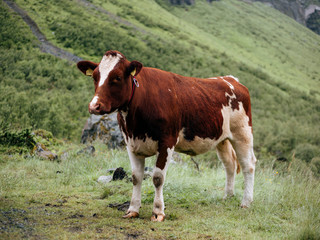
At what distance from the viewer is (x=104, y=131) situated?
1224cm

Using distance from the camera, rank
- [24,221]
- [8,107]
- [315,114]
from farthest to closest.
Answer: [315,114] < [8,107] < [24,221]

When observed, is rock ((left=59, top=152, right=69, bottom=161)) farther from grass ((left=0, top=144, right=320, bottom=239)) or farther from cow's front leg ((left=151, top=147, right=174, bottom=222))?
cow's front leg ((left=151, top=147, right=174, bottom=222))

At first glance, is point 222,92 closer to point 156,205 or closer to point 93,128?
point 156,205

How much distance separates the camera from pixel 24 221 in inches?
168

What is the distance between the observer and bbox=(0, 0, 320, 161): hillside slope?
19125 mm

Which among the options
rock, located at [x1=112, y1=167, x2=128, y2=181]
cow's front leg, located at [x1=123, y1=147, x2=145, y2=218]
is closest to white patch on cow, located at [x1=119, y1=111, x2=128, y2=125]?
cow's front leg, located at [x1=123, y1=147, x2=145, y2=218]

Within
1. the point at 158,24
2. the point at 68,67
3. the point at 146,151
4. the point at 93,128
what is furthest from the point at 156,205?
the point at 158,24

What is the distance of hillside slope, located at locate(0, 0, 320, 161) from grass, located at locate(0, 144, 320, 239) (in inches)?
345

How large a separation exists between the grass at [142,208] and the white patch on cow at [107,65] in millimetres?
1981

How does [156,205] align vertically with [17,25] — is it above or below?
above

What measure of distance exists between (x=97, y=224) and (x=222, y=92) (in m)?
3.27

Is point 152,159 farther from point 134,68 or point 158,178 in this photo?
point 134,68

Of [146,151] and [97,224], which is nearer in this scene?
[97,224]

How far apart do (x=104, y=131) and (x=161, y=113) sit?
25.4 feet
